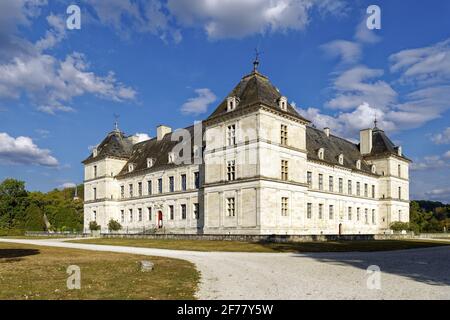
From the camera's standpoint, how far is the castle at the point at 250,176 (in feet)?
119

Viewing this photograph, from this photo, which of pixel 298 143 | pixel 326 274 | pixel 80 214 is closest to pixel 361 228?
pixel 298 143

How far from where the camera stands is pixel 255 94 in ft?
123

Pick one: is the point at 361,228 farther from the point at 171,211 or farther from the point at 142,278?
the point at 142,278

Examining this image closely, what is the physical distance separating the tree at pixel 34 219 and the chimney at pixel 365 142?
169 ft

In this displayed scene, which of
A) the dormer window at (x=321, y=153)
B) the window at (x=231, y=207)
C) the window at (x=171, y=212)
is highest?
the dormer window at (x=321, y=153)

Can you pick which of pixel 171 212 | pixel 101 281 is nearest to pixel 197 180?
pixel 171 212

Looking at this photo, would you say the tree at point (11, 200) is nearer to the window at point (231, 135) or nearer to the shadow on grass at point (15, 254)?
the window at point (231, 135)

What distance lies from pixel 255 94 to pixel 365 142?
1146 inches

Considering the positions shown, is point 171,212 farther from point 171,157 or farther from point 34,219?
point 34,219

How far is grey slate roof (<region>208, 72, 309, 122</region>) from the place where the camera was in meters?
37.1

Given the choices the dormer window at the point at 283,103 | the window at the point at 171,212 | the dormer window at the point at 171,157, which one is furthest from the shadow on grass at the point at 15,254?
the dormer window at the point at 171,157

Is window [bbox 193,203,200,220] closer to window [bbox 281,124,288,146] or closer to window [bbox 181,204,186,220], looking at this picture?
window [bbox 181,204,186,220]

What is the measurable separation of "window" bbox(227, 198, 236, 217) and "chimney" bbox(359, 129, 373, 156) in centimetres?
3012
